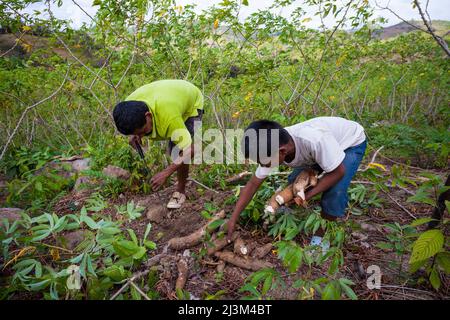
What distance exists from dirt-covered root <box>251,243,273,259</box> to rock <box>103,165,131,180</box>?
5.86 ft

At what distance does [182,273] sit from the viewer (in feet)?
6.11

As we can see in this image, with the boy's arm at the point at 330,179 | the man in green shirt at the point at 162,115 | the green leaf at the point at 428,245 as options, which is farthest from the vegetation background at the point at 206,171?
the man in green shirt at the point at 162,115

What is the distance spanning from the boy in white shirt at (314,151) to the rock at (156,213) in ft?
3.02

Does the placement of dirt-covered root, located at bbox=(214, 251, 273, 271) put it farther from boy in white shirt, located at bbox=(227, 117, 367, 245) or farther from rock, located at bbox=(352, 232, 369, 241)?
rock, located at bbox=(352, 232, 369, 241)

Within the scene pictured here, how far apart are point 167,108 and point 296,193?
1.21 m

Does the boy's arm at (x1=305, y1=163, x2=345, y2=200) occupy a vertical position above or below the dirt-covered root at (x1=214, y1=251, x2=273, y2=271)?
above

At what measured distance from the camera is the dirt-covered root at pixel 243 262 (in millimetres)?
1895

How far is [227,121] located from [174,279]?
3364 mm

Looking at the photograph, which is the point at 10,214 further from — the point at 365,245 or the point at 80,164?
the point at 365,245

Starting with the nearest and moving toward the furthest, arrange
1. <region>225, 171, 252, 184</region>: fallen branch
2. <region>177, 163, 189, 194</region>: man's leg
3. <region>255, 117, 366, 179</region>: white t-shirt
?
<region>255, 117, 366, 179</region>: white t-shirt, <region>177, 163, 189, 194</region>: man's leg, <region>225, 171, 252, 184</region>: fallen branch

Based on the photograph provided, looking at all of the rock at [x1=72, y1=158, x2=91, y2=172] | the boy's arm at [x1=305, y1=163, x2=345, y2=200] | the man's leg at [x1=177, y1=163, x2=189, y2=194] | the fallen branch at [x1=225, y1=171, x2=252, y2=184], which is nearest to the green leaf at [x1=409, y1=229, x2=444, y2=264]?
the boy's arm at [x1=305, y1=163, x2=345, y2=200]

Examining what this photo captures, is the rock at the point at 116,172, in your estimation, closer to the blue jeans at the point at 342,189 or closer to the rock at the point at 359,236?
the blue jeans at the point at 342,189

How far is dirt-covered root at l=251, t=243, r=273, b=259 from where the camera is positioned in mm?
1968
